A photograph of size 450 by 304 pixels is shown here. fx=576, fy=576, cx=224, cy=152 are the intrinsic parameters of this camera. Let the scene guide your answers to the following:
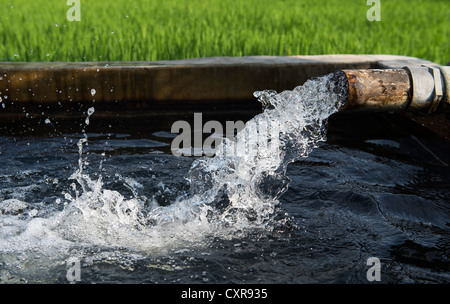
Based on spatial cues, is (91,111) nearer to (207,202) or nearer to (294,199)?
(207,202)

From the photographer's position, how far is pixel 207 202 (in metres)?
3.49

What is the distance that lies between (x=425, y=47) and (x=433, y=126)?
237 centimetres

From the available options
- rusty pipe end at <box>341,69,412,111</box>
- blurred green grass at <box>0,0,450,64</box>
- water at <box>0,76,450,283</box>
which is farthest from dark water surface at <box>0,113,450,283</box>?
blurred green grass at <box>0,0,450,64</box>

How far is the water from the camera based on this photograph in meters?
2.75

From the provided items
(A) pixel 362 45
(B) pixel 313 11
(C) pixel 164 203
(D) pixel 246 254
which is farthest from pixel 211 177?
(B) pixel 313 11

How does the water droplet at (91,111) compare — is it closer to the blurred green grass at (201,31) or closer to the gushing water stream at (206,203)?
the gushing water stream at (206,203)

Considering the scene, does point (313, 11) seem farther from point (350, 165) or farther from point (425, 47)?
point (350, 165)

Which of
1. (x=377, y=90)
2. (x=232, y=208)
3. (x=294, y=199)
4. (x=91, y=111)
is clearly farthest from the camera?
(x=91, y=111)

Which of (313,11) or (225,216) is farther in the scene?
(313,11)

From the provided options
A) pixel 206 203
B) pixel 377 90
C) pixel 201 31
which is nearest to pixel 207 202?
pixel 206 203

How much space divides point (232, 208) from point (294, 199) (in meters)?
0.40

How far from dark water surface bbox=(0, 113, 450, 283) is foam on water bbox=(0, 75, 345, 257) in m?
0.08
